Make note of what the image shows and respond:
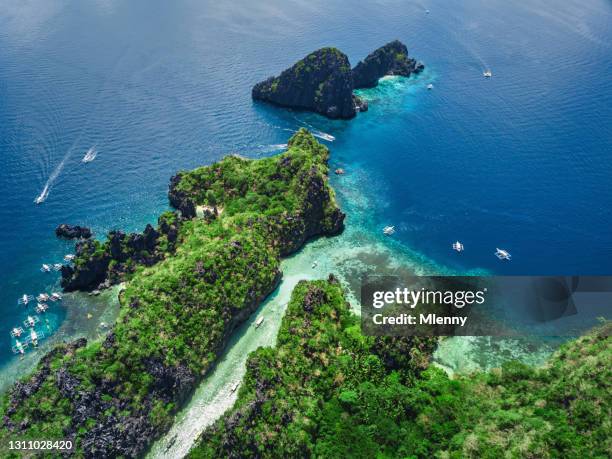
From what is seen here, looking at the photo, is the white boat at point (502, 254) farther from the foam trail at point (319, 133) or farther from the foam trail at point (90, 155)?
the foam trail at point (90, 155)

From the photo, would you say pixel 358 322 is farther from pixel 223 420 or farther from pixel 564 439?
pixel 564 439

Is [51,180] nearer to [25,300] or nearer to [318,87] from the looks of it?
[25,300]

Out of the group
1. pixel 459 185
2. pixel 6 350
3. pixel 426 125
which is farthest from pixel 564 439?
pixel 426 125

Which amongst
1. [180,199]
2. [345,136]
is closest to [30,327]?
[180,199]

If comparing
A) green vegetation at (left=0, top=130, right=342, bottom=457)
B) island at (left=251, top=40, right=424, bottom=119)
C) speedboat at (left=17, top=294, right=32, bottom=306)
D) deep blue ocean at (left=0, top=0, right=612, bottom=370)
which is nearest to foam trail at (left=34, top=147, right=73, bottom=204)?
deep blue ocean at (left=0, top=0, right=612, bottom=370)

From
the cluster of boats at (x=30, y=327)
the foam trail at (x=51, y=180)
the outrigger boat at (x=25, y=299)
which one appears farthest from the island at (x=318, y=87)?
the outrigger boat at (x=25, y=299)

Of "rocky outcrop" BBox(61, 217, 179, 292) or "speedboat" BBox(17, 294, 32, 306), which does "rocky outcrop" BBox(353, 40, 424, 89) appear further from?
"speedboat" BBox(17, 294, 32, 306)

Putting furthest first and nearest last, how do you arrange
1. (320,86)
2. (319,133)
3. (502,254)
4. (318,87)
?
(318,87) → (320,86) → (319,133) → (502,254)
